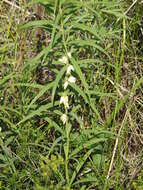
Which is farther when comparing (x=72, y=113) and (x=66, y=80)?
(x=72, y=113)

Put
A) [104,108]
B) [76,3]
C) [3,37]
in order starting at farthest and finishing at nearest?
1. [3,37]
2. [104,108]
3. [76,3]

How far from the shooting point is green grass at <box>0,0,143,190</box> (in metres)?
2.31

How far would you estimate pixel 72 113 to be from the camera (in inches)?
95.3

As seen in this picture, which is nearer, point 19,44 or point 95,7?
point 95,7

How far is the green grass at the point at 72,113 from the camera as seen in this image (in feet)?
7.57

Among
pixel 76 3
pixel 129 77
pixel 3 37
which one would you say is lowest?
pixel 129 77

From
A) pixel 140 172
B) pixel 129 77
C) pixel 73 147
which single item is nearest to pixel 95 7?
pixel 129 77

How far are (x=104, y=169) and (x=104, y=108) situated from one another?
1.54ft

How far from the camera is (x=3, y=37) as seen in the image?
10.4 ft

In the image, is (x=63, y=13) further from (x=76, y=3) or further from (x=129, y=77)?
(x=129, y=77)

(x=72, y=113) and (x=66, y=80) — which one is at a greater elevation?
(x=66, y=80)

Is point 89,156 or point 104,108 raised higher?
point 104,108

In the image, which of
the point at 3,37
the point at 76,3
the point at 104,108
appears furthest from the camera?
the point at 3,37

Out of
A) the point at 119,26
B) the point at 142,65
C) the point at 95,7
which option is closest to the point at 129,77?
the point at 142,65
